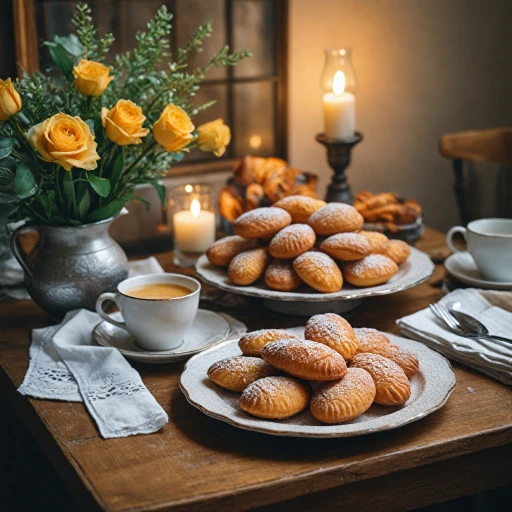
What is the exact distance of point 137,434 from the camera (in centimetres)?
103

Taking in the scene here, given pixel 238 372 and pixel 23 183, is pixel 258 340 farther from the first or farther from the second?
pixel 23 183

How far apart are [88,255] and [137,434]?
43cm

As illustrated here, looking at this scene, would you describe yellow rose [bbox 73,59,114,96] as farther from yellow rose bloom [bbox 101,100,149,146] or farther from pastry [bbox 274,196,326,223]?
pastry [bbox 274,196,326,223]

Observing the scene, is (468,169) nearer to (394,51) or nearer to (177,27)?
(394,51)

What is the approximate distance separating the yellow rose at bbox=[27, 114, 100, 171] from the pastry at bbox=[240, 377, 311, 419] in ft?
1.48

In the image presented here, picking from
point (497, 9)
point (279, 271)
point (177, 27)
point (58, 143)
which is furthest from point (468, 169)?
point (58, 143)

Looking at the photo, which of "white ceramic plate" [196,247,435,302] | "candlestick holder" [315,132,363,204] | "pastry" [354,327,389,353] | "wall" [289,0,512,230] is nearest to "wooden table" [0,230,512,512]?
"pastry" [354,327,389,353]

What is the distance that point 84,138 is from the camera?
1209 millimetres

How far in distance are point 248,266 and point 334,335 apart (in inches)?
12.9

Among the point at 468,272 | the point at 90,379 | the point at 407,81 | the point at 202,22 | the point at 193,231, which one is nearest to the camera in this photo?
the point at 90,379

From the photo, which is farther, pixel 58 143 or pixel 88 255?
pixel 88 255

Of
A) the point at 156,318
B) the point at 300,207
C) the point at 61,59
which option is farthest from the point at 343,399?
the point at 61,59

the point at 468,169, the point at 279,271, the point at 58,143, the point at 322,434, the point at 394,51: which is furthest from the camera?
the point at 468,169

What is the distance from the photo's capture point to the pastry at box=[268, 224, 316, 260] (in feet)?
4.43
